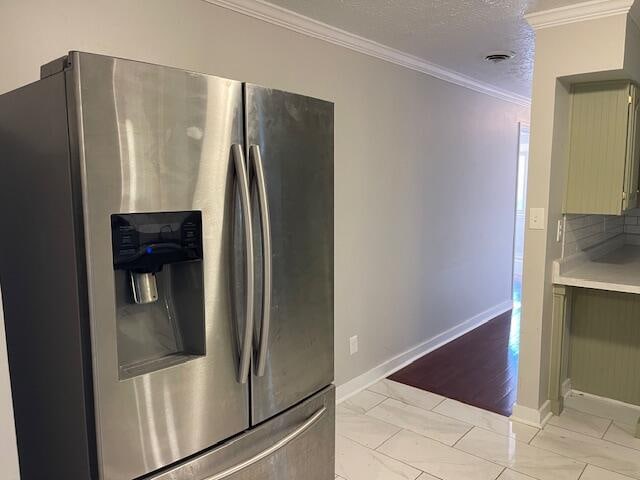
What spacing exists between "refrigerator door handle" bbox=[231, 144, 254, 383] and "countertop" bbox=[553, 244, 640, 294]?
212 centimetres

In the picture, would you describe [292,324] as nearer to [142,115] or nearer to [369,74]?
[142,115]

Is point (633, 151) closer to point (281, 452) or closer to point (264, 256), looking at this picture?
point (264, 256)

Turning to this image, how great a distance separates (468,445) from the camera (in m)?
2.63

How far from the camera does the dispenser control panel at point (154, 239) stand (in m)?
1.14

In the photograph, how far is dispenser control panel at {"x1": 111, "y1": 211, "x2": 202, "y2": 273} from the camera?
1145 millimetres

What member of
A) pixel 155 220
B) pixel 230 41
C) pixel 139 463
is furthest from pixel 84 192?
pixel 230 41

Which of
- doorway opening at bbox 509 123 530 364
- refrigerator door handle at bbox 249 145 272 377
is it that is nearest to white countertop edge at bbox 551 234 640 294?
doorway opening at bbox 509 123 530 364

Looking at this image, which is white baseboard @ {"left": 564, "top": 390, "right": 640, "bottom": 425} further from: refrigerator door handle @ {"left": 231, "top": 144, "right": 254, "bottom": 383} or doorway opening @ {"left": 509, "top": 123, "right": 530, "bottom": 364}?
refrigerator door handle @ {"left": 231, "top": 144, "right": 254, "bottom": 383}

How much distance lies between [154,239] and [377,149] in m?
2.36

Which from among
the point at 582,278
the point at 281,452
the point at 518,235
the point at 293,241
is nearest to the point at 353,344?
the point at 582,278

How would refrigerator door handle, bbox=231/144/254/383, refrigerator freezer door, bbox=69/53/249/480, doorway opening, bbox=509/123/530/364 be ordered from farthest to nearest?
1. doorway opening, bbox=509/123/530/364
2. refrigerator door handle, bbox=231/144/254/383
3. refrigerator freezer door, bbox=69/53/249/480

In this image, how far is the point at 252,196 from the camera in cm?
138

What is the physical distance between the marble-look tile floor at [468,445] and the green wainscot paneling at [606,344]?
8.9 inches

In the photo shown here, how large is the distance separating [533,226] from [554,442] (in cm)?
120
